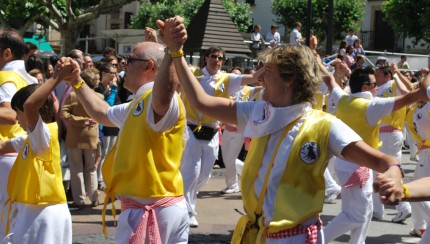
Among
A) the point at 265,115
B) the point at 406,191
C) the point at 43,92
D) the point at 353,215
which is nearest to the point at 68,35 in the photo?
the point at 353,215

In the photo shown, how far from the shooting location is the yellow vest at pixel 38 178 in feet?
17.7

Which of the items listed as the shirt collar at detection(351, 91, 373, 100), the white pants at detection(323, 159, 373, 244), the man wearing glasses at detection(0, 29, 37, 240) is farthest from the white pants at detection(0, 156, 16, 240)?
the shirt collar at detection(351, 91, 373, 100)

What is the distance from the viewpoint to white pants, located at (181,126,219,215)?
8.88 m

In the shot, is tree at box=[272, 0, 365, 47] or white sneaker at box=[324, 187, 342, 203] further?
tree at box=[272, 0, 365, 47]

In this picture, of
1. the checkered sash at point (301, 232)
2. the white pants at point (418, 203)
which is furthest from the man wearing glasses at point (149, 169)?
the white pants at point (418, 203)

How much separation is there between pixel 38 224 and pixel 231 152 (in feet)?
23.0

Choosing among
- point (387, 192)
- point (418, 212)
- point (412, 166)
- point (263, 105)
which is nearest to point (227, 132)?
point (418, 212)

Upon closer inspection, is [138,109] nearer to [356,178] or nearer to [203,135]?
[356,178]

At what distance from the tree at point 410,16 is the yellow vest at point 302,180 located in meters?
36.3

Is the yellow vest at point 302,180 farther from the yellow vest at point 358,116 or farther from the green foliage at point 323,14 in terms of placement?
the green foliage at point 323,14

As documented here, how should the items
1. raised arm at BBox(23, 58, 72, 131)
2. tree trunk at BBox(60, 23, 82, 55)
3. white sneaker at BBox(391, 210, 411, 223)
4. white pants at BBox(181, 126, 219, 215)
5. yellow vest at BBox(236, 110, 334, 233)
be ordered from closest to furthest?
yellow vest at BBox(236, 110, 334, 233) → raised arm at BBox(23, 58, 72, 131) → white pants at BBox(181, 126, 219, 215) → white sneaker at BBox(391, 210, 411, 223) → tree trunk at BBox(60, 23, 82, 55)

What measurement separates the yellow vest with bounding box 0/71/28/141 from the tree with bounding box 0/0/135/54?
62.3 feet

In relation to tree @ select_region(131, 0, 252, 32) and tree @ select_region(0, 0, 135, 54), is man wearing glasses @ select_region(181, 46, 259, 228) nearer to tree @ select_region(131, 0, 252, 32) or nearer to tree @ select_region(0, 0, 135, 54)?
tree @ select_region(0, 0, 135, 54)

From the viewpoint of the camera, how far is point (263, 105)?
4.20m
